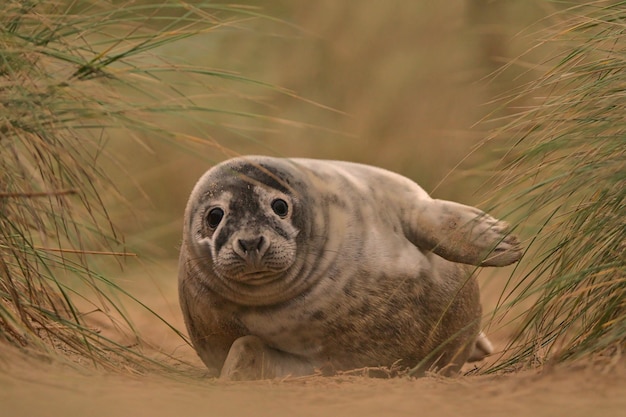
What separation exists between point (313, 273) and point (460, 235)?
56cm

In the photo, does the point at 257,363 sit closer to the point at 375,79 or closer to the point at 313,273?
the point at 313,273

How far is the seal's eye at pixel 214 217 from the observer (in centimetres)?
354

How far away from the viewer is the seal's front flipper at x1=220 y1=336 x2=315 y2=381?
3475mm

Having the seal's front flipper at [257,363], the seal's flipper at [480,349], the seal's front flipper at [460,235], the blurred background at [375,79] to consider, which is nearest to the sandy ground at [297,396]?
the seal's front flipper at [257,363]

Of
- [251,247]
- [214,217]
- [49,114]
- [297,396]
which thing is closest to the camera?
[297,396]

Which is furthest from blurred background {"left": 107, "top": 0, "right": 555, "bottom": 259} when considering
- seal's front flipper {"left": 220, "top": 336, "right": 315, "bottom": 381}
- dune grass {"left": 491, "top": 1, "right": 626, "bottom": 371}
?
dune grass {"left": 491, "top": 1, "right": 626, "bottom": 371}

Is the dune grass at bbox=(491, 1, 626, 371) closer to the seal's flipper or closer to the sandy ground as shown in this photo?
the sandy ground

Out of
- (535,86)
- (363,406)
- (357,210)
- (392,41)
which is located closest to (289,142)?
(392,41)

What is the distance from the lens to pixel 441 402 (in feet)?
8.05

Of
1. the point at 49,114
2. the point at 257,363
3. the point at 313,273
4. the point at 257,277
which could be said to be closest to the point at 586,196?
the point at 313,273

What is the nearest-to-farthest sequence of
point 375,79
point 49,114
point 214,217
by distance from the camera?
point 49,114 → point 214,217 → point 375,79

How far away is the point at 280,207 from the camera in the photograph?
3533 mm

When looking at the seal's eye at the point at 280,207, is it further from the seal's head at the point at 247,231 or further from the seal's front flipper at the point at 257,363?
the seal's front flipper at the point at 257,363

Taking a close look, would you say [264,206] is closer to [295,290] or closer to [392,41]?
[295,290]
